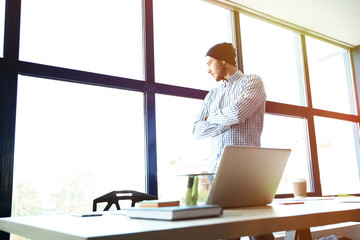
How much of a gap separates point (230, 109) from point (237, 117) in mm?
64

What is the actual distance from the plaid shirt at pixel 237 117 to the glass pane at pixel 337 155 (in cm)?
263

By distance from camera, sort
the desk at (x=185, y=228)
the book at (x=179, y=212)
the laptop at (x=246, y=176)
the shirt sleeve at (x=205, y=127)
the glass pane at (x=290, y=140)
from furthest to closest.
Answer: the glass pane at (x=290, y=140) → the shirt sleeve at (x=205, y=127) → the laptop at (x=246, y=176) → the book at (x=179, y=212) → the desk at (x=185, y=228)

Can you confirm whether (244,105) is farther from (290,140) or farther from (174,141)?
(290,140)

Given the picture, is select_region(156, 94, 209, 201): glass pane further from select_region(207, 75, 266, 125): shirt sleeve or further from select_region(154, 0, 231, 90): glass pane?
select_region(207, 75, 266, 125): shirt sleeve

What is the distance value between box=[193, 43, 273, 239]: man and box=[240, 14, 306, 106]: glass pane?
1609mm

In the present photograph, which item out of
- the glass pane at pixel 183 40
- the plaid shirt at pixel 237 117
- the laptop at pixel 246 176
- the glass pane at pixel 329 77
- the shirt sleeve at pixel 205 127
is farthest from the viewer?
the glass pane at pixel 329 77

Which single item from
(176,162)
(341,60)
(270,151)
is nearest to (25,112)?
(176,162)

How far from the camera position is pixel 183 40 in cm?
336

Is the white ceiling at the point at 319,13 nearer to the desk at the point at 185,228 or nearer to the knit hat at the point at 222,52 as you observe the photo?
the knit hat at the point at 222,52

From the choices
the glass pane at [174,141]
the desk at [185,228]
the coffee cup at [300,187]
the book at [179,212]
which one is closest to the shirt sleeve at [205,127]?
the coffee cup at [300,187]

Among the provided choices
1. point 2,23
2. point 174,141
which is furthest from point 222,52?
point 2,23

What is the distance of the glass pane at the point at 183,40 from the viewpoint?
10.5 ft

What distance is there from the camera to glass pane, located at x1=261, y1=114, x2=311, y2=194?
3.79 m

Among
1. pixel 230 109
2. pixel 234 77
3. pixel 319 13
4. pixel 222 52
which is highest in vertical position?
pixel 319 13
